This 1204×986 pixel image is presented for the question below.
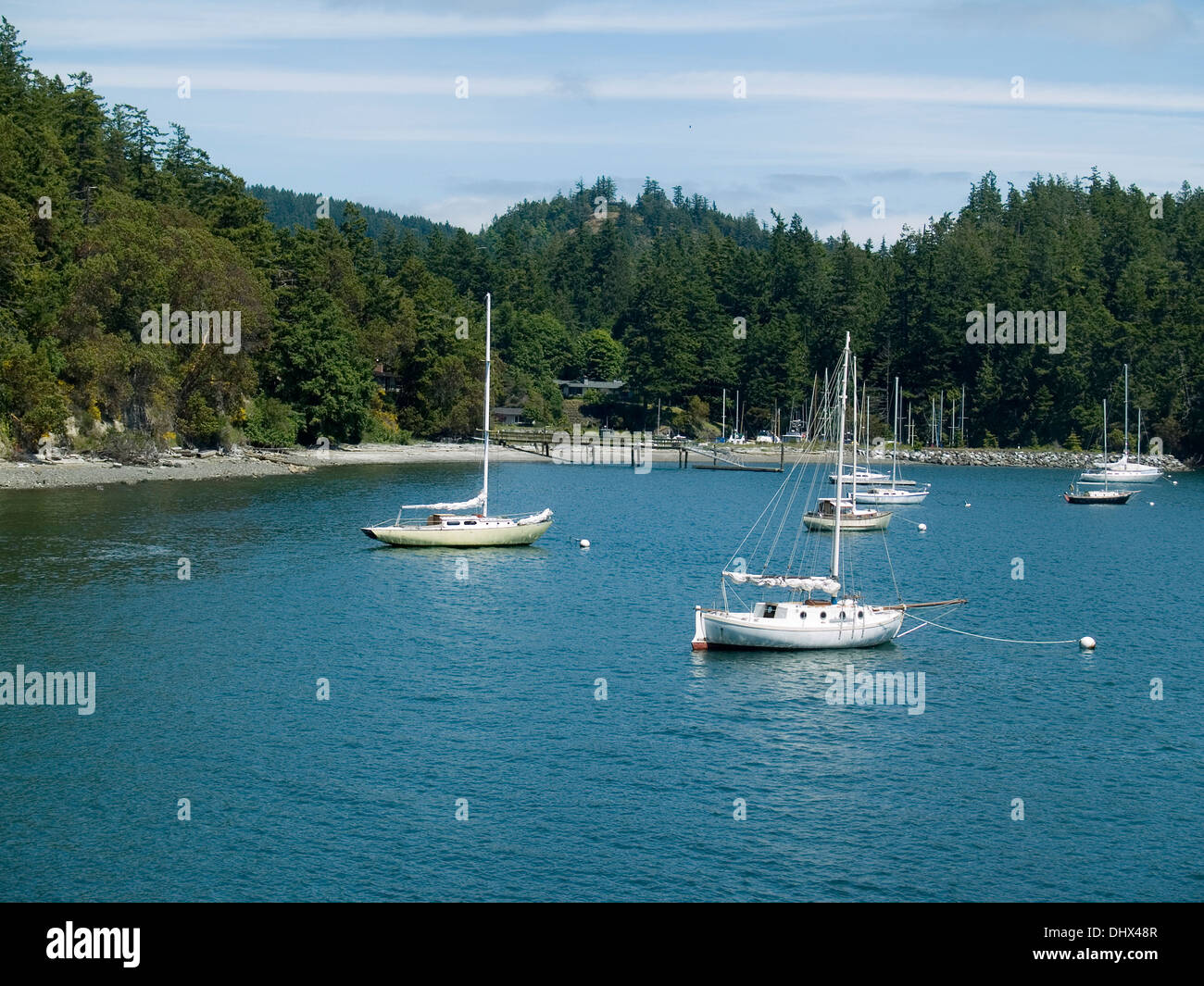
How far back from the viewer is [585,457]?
541 feet

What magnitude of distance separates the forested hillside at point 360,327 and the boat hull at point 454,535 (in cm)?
4066

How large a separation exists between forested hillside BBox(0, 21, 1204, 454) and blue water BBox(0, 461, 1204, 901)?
131 ft

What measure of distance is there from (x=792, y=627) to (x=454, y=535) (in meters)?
29.9

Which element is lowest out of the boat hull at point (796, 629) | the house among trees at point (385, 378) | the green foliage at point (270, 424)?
the boat hull at point (796, 629)

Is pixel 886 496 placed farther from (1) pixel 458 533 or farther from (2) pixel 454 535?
(2) pixel 454 535

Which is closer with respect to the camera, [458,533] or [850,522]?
[458,533]

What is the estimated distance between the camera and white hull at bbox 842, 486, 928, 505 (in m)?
105

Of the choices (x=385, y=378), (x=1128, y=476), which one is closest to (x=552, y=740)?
(x=1128, y=476)

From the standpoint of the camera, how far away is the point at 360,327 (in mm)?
157250

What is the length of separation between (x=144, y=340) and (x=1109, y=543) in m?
81.1

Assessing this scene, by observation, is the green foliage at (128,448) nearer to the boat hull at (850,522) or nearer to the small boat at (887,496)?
the boat hull at (850,522)

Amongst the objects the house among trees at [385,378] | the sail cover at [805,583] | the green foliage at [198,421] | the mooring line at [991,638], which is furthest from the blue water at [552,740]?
the house among trees at [385,378]

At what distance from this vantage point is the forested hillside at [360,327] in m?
106
